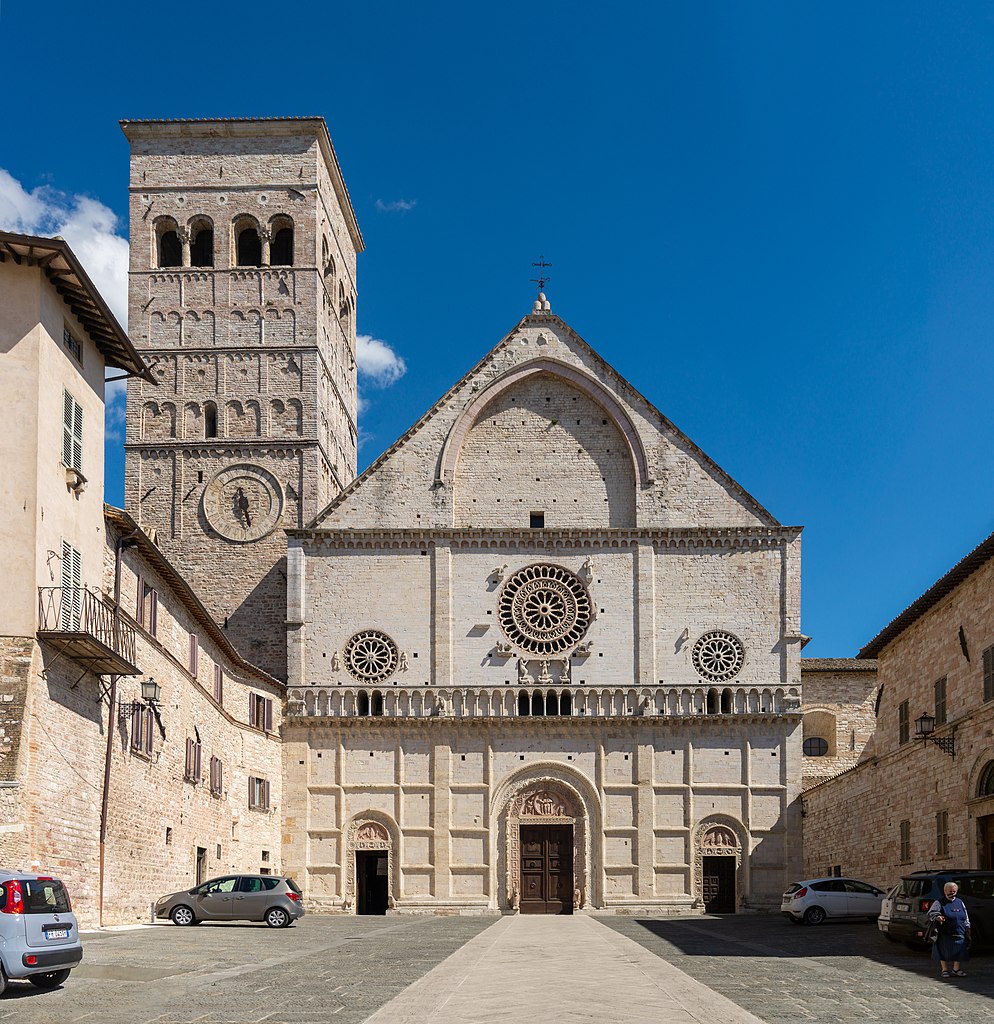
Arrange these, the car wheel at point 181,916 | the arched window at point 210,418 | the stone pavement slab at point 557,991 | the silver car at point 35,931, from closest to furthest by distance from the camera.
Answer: the stone pavement slab at point 557,991 → the silver car at point 35,931 → the car wheel at point 181,916 → the arched window at point 210,418

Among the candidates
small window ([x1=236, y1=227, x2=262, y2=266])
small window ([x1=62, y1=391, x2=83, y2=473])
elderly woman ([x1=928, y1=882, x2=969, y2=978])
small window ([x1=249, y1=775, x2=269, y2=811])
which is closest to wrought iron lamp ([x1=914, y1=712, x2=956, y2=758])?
Answer: elderly woman ([x1=928, y1=882, x2=969, y2=978])

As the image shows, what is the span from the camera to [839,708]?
5419 centimetres

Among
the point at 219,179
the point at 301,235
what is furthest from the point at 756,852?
the point at 219,179

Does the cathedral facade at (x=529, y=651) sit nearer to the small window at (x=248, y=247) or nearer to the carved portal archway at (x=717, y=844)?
the carved portal archway at (x=717, y=844)

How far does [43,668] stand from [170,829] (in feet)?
37.4

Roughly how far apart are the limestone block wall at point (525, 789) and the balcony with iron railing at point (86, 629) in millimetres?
16813

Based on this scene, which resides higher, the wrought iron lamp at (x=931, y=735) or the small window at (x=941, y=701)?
the small window at (x=941, y=701)

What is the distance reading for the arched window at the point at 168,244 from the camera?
53125mm

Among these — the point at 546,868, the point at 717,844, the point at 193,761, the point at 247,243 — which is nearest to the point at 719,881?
the point at 717,844

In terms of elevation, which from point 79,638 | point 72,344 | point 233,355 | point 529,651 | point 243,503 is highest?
point 233,355

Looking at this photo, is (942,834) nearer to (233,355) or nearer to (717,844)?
(717,844)

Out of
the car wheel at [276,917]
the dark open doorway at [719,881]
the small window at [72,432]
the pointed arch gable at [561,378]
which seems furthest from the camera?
the pointed arch gable at [561,378]

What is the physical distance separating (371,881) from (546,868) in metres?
5.28

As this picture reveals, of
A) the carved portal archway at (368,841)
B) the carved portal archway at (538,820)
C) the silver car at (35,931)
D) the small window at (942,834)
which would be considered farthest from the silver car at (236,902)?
the silver car at (35,931)
